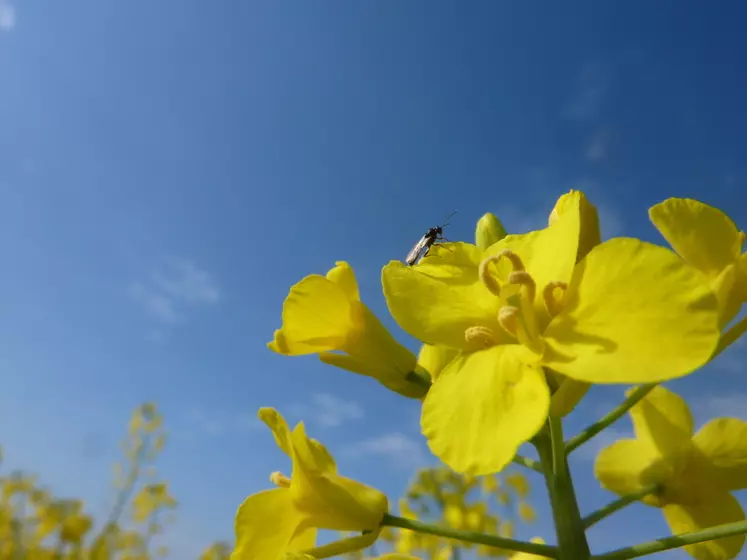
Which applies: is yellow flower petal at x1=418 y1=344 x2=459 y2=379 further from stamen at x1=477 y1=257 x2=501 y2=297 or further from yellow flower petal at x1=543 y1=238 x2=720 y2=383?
yellow flower petal at x1=543 y1=238 x2=720 y2=383

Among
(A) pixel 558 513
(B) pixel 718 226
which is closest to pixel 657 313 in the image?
(B) pixel 718 226

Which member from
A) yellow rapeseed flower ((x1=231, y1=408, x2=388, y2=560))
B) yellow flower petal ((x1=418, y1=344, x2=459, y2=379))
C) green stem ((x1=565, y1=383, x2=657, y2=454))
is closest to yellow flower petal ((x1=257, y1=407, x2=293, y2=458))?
yellow rapeseed flower ((x1=231, y1=408, x2=388, y2=560))

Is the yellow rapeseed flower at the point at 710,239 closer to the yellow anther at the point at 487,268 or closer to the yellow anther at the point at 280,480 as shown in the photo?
the yellow anther at the point at 487,268

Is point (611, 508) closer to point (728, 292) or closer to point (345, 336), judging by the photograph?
point (728, 292)

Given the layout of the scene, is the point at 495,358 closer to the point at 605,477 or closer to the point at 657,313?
the point at 657,313

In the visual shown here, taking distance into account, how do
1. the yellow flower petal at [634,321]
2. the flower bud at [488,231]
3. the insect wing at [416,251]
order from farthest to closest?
the insect wing at [416,251] < the flower bud at [488,231] < the yellow flower petal at [634,321]

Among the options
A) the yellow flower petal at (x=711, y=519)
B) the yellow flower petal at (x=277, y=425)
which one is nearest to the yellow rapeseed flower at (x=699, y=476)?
the yellow flower petal at (x=711, y=519)
